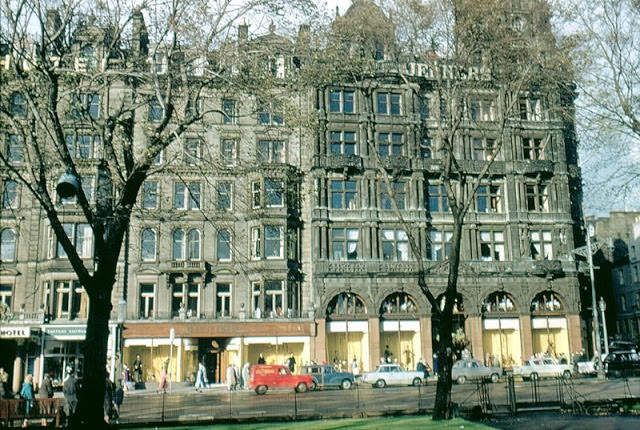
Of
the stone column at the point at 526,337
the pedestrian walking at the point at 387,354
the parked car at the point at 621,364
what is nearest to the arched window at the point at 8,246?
the pedestrian walking at the point at 387,354

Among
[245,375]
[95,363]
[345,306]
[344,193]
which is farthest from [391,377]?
[95,363]

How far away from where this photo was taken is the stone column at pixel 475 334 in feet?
161

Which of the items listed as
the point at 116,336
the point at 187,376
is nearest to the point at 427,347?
the point at 187,376

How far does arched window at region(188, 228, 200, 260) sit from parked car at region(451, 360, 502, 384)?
63.7 feet

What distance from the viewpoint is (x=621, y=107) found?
20.1 m

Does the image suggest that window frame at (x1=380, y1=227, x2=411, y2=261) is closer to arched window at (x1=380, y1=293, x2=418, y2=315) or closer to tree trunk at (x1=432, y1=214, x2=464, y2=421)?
arched window at (x1=380, y1=293, x2=418, y2=315)

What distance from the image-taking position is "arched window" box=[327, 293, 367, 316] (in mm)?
48250

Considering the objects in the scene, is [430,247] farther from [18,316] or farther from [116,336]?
[18,316]

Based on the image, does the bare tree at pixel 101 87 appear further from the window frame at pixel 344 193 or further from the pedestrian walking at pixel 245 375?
the window frame at pixel 344 193

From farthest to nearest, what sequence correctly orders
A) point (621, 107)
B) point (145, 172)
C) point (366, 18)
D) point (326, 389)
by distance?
point (326, 389) → point (366, 18) → point (621, 107) → point (145, 172)

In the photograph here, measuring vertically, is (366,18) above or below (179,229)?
above

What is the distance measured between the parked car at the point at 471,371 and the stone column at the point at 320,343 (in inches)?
361

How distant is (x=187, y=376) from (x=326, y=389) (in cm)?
1147

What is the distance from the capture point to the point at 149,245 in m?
47.8
